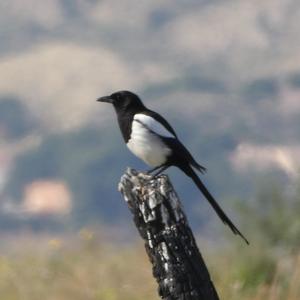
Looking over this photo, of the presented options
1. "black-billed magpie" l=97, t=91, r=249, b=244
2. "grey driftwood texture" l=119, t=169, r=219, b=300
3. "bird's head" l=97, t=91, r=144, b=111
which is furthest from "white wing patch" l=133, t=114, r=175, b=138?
"grey driftwood texture" l=119, t=169, r=219, b=300

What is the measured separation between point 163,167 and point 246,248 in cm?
389

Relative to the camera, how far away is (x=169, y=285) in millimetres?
5527

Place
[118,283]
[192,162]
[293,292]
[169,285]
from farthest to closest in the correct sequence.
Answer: [118,283] < [293,292] < [192,162] < [169,285]

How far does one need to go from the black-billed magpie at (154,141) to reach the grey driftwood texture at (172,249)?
5.39ft

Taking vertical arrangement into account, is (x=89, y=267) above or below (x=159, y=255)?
above

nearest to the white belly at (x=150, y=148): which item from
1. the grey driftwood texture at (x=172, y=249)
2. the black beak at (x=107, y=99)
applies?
the black beak at (x=107, y=99)

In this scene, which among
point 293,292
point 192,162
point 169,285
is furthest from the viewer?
point 293,292

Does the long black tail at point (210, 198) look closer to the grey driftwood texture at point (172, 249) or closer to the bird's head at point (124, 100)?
the bird's head at point (124, 100)

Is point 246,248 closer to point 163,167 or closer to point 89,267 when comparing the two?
point 89,267

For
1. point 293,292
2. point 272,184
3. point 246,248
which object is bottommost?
point 293,292

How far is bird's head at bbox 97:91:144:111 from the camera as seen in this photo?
25.1ft

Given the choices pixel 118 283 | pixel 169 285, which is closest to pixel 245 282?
pixel 118 283

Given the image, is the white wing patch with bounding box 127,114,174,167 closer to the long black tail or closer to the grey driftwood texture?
the long black tail

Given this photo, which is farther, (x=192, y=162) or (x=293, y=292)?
(x=293, y=292)
